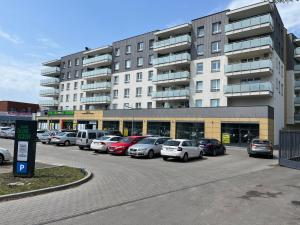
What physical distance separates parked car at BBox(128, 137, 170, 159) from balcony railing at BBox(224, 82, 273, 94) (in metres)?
16.7

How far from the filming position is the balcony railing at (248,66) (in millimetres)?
36094

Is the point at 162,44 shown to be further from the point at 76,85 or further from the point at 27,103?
the point at 27,103

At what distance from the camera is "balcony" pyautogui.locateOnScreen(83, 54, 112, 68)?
186 ft

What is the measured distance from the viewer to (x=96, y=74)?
58.1m

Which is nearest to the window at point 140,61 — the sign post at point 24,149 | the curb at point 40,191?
the sign post at point 24,149

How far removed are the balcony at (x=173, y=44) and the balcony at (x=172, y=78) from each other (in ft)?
13.1

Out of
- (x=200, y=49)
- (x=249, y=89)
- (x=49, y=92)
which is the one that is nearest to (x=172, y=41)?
(x=200, y=49)

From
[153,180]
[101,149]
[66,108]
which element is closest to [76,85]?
[66,108]

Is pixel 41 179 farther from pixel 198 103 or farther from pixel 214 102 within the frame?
pixel 198 103

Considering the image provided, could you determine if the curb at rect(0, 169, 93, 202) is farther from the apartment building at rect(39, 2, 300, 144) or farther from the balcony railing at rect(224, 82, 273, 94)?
Result: the balcony railing at rect(224, 82, 273, 94)

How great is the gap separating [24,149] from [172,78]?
34.4m

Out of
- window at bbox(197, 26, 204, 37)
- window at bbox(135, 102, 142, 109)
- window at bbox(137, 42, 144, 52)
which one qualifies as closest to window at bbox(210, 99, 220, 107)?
window at bbox(197, 26, 204, 37)

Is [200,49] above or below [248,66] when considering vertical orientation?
above

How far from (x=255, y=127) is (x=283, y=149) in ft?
42.4
